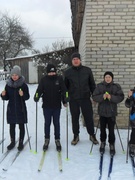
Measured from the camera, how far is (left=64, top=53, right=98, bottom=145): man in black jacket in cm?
561

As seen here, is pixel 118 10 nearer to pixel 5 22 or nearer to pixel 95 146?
pixel 95 146

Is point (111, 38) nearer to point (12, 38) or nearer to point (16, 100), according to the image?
point (16, 100)

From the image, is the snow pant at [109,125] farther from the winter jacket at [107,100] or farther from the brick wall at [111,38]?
the brick wall at [111,38]

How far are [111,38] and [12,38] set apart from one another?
99.8 feet

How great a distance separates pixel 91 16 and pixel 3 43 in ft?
93.7

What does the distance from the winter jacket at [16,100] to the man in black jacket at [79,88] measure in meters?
0.96

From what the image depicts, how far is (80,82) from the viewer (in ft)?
18.4

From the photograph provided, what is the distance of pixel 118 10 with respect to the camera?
6621 mm

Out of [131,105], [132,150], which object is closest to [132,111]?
[131,105]

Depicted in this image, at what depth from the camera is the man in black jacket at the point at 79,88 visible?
5.61 metres

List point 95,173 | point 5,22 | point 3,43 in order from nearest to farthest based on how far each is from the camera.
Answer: point 95,173 → point 3,43 → point 5,22

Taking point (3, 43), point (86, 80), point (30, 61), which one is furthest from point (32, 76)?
point (86, 80)

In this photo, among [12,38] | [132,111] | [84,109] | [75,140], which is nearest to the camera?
[132,111]

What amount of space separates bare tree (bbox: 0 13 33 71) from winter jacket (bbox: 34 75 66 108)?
97.3 ft
